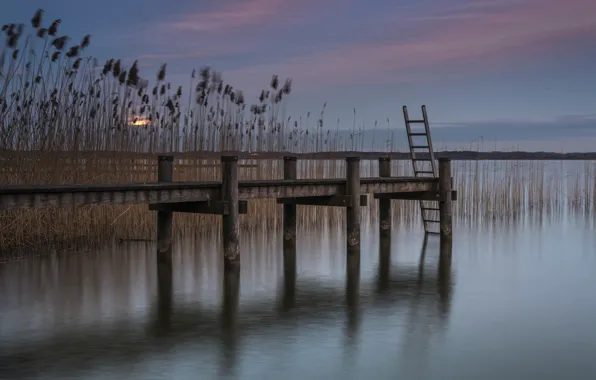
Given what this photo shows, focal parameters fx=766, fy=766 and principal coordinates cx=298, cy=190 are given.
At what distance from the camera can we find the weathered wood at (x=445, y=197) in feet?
39.4

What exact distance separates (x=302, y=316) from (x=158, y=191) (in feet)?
7.47

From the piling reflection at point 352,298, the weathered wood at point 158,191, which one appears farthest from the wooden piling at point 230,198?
the piling reflection at point 352,298

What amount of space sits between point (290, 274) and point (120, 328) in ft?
10.6

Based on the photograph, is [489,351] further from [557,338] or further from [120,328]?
[120,328]

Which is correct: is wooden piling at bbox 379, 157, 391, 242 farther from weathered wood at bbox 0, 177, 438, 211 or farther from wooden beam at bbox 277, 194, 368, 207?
wooden beam at bbox 277, 194, 368, 207

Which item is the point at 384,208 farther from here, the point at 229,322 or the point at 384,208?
the point at 229,322

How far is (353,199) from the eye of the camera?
1045 cm

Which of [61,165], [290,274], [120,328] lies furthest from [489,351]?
[61,165]

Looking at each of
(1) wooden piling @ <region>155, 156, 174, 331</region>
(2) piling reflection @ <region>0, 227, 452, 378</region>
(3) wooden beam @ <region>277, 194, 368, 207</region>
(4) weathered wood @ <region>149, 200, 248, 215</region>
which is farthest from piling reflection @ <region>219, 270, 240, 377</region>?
(3) wooden beam @ <region>277, 194, 368, 207</region>

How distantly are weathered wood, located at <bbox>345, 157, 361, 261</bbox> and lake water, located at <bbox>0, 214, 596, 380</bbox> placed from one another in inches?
10.9

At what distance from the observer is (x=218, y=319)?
22.5ft

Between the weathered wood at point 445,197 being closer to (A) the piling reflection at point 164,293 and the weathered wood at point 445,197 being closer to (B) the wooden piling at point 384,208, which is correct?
(B) the wooden piling at point 384,208

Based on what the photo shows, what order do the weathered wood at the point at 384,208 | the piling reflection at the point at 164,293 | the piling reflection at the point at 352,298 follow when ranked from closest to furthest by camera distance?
the piling reflection at the point at 352,298, the piling reflection at the point at 164,293, the weathered wood at the point at 384,208

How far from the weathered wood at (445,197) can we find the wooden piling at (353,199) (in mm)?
2009
